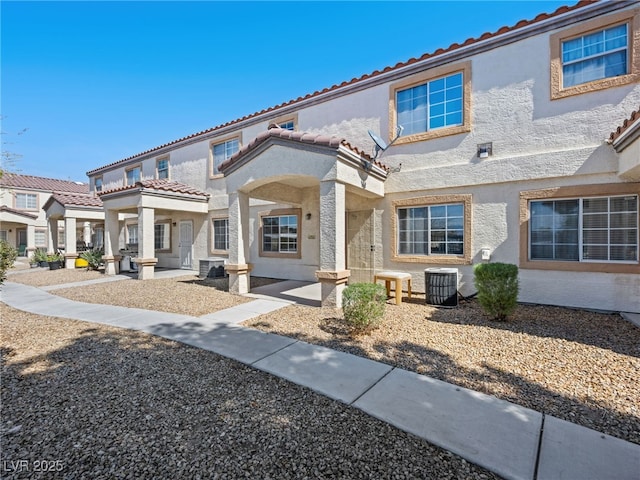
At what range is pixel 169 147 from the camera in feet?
57.8

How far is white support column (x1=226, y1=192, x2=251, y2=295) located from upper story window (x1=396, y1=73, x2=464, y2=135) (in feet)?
20.2

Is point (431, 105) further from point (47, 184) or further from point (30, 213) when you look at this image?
point (47, 184)

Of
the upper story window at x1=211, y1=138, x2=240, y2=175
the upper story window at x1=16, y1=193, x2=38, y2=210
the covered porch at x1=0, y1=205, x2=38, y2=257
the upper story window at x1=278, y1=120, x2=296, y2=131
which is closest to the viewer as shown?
the upper story window at x1=278, y1=120, x2=296, y2=131

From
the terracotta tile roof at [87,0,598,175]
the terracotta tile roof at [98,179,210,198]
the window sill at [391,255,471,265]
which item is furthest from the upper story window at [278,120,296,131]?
the window sill at [391,255,471,265]

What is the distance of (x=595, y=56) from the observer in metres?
7.63

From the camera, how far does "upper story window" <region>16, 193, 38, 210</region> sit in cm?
3288

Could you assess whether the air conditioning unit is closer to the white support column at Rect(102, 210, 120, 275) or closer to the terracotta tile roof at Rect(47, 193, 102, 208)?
the white support column at Rect(102, 210, 120, 275)

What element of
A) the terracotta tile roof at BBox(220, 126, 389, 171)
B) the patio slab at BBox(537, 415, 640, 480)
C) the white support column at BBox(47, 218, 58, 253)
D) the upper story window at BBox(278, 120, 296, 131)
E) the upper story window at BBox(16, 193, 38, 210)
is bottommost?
the patio slab at BBox(537, 415, 640, 480)

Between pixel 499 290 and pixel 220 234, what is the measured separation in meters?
13.1

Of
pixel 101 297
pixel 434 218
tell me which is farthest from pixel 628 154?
pixel 101 297

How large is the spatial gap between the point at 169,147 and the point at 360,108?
1221 cm

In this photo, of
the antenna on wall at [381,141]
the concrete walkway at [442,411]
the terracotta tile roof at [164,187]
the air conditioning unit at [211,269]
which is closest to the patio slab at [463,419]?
the concrete walkway at [442,411]

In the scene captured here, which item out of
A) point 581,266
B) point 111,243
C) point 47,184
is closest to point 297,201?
point 581,266

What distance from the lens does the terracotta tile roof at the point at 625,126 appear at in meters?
6.13
